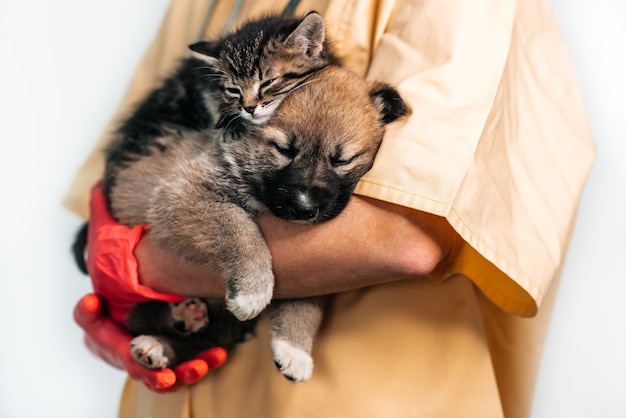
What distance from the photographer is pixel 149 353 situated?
1.46 meters

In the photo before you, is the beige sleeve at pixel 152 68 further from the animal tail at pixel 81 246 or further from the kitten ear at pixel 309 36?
the kitten ear at pixel 309 36

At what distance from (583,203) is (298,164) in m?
0.97

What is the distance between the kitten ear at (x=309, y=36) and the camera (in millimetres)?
1318

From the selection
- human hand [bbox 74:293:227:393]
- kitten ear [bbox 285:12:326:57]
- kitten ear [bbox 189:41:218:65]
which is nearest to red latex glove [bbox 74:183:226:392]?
human hand [bbox 74:293:227:393]

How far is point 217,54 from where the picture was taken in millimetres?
1470

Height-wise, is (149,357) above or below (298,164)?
below

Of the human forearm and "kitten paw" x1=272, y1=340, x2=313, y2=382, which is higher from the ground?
the human forearm

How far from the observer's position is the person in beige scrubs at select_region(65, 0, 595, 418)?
1199 mm

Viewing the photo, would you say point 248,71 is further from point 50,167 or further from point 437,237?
point 50,167

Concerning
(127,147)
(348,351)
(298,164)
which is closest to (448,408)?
(348,351)

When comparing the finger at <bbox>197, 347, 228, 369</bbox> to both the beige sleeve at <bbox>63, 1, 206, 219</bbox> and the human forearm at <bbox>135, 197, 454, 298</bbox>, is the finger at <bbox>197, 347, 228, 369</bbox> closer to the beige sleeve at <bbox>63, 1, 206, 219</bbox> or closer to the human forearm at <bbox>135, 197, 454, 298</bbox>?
the human forearm at <bbox>135, 197, 454, 298</bbox>

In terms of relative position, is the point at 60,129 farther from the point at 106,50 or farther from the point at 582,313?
the point at 582,313

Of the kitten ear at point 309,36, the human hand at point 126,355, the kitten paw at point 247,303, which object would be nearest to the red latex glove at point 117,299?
the human hand at point 126,355

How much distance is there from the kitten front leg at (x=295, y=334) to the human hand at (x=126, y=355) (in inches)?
6.6
